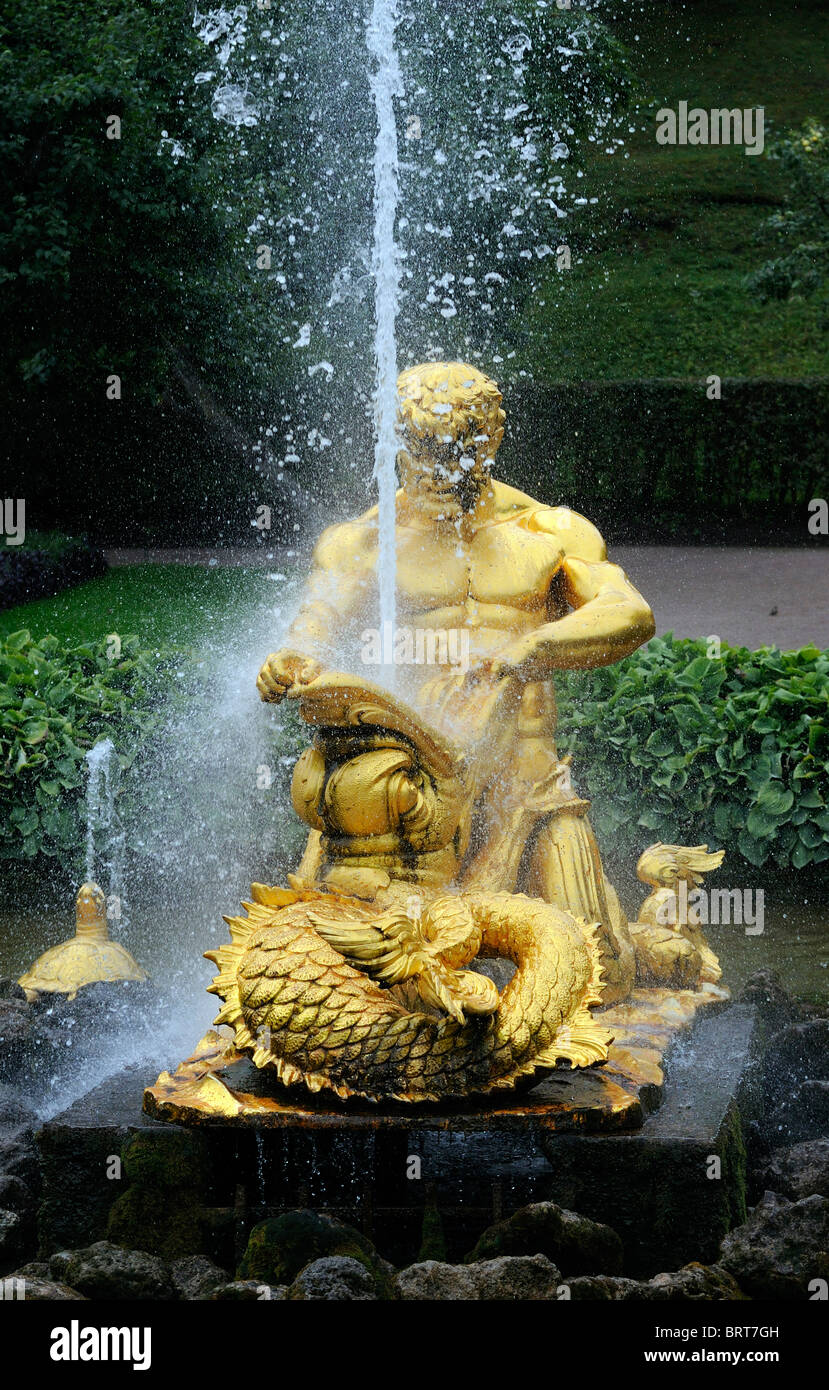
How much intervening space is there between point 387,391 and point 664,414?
10.5 meters

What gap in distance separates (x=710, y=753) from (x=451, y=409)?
2.99 metres

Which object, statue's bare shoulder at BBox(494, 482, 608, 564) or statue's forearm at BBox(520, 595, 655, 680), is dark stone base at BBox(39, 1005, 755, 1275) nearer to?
statue's forearm at BBox(520, 595, 655, 680)

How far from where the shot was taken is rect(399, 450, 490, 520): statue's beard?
3.79 m

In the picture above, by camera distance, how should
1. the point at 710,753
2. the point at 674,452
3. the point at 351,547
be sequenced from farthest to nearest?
the point at 674,452 → the point at 710,753 → the point at 351,547

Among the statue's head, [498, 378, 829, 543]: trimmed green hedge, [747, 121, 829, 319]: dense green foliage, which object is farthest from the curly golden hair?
[498, 378, 829, 543]: trimmed green hedge

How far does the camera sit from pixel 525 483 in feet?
45.4

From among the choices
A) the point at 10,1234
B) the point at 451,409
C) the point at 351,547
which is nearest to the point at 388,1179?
the point at 10,1234

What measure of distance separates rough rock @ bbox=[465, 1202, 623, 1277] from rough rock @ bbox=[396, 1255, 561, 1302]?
0.39ft

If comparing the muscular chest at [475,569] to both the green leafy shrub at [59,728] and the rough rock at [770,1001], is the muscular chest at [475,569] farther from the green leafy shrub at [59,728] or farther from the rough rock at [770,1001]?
the green leafy shrub at [59,728]

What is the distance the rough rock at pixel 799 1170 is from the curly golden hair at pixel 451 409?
69.8 inches

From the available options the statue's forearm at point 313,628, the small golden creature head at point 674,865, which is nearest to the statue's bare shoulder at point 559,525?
the statue's forearm at point 313,628

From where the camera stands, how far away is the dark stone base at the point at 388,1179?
133 inches

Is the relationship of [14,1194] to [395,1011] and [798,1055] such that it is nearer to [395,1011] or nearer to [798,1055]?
[395,1011]

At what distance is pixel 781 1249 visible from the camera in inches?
132
